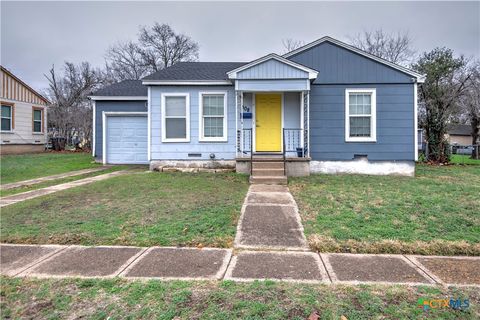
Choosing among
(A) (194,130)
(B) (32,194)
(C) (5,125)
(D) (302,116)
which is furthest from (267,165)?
(C) (5,125)

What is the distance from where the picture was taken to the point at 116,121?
42.5ft

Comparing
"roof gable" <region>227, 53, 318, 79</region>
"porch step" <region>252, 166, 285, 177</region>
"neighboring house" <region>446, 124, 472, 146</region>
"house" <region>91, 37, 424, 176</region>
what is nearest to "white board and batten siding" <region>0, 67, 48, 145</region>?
"house" <region>91, 37, 424, 176</region>

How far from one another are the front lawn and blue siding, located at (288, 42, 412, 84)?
3.99 metres

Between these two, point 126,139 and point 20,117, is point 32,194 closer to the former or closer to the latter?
point 126,139

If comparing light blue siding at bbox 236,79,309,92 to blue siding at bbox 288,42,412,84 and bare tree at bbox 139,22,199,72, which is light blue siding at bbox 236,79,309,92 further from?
bare tree at bbox 139,22,199,72

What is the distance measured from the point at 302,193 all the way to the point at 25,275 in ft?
16.7

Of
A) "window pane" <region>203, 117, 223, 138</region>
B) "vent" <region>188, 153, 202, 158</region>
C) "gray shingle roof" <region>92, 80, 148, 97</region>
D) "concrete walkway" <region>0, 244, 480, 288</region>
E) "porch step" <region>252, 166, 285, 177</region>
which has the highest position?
"gray shingle roof" <region>92, 80, 148, 97</region>

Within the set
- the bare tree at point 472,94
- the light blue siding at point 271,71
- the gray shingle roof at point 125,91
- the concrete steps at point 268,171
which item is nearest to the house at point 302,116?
the light blue siding at point 271,71

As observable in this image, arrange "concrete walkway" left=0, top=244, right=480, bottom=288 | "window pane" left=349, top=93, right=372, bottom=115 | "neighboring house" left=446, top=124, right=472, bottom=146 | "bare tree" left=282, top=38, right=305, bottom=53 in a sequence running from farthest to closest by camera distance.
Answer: "neighboring house" left=446, top=124, right=472, bottom=146 → "bare tree" left=282, top=38, right=305, bottom=53 → "window pane" left=349, top=93, right=372, bottom=115 → "concrete walkway" left=0, top=244, right=480, bottom=288

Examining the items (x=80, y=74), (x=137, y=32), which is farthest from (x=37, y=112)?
(x=137, y=32)

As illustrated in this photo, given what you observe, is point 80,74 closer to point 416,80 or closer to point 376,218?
point 416,80

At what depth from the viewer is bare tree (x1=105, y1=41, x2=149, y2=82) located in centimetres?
3238

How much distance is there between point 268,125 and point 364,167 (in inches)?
140

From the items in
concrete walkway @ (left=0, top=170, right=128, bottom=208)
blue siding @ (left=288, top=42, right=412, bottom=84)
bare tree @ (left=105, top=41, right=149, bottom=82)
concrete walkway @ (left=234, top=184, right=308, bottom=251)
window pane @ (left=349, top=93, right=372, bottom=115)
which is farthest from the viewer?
bare tree @ (left=105, top=41, right=149, bottom=82)
